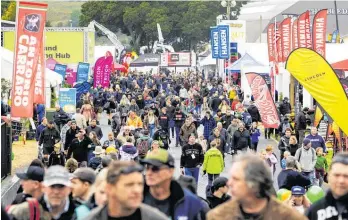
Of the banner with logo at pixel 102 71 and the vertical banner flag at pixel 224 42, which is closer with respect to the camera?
the banner with logo at pixel 102 71

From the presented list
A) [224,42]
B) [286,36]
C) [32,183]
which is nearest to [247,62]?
[224,42]

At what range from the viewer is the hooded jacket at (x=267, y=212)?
6090 mm

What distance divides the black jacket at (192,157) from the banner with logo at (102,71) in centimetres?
3059

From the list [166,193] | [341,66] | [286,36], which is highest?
[286,36]

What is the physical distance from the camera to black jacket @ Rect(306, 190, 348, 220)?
6.96 m

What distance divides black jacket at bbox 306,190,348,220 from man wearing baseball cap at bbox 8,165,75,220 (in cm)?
172

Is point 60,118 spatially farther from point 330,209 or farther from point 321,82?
point 330,209

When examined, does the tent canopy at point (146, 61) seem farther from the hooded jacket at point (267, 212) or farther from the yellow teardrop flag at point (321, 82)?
the hooded jacket at point (267, 212)

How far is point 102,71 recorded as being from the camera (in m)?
51.2

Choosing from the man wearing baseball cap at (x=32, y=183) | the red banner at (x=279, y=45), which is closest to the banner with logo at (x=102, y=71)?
the red banner at (x=279, y=45)

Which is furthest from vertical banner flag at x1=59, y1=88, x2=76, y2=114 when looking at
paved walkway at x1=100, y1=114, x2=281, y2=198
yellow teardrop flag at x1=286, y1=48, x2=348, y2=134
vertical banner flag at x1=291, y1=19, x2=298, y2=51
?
yellow teardrop flag at x1=286, y1=48, x2=348, y2=134

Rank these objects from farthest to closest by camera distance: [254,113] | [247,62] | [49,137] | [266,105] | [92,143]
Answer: [247,62]
[254,113]
[266,105]
[49,137]
[92,143]

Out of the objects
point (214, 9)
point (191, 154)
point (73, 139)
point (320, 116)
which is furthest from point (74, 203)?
point (214, 9)

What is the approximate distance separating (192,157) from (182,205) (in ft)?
41.8
